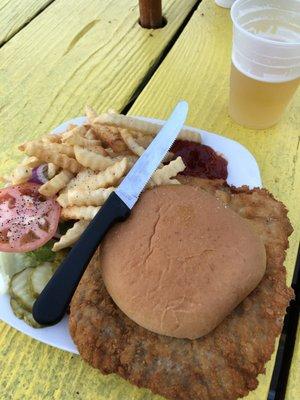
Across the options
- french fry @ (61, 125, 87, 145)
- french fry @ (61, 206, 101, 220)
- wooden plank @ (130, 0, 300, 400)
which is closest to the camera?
french fry @ (61, 206, 101, 220)

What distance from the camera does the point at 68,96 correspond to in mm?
2463

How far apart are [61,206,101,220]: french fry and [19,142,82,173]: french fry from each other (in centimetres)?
20

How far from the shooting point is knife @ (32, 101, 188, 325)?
1271 millimetres

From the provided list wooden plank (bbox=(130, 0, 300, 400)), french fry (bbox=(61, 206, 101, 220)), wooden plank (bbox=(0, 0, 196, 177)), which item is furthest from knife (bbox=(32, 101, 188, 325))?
wooden plank (bbox=(0, 0, 196, 177))

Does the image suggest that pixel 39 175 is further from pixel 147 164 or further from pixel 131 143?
pixel 147 164

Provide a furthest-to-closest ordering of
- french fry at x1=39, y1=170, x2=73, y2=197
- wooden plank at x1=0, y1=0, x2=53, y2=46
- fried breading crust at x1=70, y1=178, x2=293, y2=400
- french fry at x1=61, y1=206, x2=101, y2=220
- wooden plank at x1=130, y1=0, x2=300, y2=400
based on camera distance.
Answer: wooden plank at x1=0, y1=0, x2=53, y2=46, wooden plank at x1=130, y1=0, x2=300, y2=400, french fry at x1=39, y1=170, x2=73, y2=197, french fry at x1=61, y1=206, x2=101, y2=220, fried breading crust at x1=70, y1=178, x2=293, y2=400

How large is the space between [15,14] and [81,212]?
85.5 inches

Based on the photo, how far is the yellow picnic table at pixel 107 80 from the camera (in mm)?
1530

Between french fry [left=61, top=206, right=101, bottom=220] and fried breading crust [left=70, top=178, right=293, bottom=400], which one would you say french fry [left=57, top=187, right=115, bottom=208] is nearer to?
french fry [left=61, top=206, right=101, bottom=220]

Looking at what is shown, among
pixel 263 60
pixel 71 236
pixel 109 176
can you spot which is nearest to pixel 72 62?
pixel 263 60

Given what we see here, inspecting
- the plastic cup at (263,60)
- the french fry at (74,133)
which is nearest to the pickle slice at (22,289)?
the french fry at (74,133)

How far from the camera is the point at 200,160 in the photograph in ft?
6.18

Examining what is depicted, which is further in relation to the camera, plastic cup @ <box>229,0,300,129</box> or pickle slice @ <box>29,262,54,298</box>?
plastic cup @ <box>229,0,300,129</box>

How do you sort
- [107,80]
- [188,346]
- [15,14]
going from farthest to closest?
[15,14], [107,80], [188,346]
